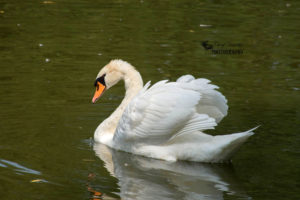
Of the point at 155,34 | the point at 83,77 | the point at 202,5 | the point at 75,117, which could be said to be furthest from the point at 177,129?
the point at 202,5

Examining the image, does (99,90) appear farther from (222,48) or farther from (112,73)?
(222,48)

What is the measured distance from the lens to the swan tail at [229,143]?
25.5 ft

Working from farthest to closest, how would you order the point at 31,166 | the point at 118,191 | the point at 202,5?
the point at 202,5
the point at 31,166
the point at 118,191

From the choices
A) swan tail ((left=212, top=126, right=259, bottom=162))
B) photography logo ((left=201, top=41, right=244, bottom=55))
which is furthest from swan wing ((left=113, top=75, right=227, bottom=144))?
photography logo ((left=201, top=41, right=244, bottom=55))

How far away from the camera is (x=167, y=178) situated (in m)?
7.77

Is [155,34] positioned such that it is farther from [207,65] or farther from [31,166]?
[31,166]

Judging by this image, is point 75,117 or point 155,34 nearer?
point 75,117

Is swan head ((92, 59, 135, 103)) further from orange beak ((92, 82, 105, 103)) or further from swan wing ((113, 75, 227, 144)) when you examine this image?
swan wing ((113, 75, 227, 144))

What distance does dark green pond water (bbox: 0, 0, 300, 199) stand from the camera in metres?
7.55

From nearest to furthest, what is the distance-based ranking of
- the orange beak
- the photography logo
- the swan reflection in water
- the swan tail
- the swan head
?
1. the swan reflection in water
2. the swan tail
3. the swan head
4. the orange beak
5. the photography logo

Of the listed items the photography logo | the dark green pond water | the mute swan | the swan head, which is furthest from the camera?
the photography logo

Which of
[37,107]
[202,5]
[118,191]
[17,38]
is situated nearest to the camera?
[118,191]

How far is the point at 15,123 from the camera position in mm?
9719

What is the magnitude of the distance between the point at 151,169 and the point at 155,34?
27.2 feet
